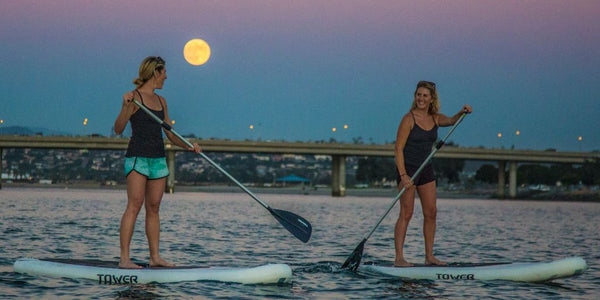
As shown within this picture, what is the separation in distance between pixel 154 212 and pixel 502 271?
16.1 feet

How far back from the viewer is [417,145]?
1098 cm

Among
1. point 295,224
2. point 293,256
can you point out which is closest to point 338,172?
point 293,256

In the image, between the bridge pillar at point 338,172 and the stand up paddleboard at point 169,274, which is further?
the bridge pillar at point 338,172

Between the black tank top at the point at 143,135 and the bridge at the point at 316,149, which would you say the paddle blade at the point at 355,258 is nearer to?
the black tank top at the point at 143,135

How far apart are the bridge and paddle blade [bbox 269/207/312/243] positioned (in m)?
75.8

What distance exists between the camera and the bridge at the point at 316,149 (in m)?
87.2

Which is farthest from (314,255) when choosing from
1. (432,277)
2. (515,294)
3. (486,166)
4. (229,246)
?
(486,166)

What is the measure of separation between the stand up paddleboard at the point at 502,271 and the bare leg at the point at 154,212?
3360 mm

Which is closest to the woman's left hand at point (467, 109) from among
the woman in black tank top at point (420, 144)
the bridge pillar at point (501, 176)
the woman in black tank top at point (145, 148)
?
the woman in black tank top at point (420, 144)

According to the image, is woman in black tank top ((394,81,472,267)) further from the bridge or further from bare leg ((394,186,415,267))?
the bridge

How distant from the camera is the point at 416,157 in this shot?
1096cm

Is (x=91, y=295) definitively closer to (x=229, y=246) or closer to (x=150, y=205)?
(x=150, y=205)

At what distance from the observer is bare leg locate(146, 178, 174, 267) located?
964cm

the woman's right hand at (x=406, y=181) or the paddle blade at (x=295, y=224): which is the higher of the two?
the woman's right hand at (x=406, y=181)
